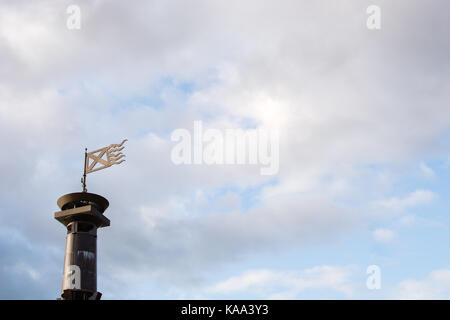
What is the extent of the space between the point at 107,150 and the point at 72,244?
6.97 m
